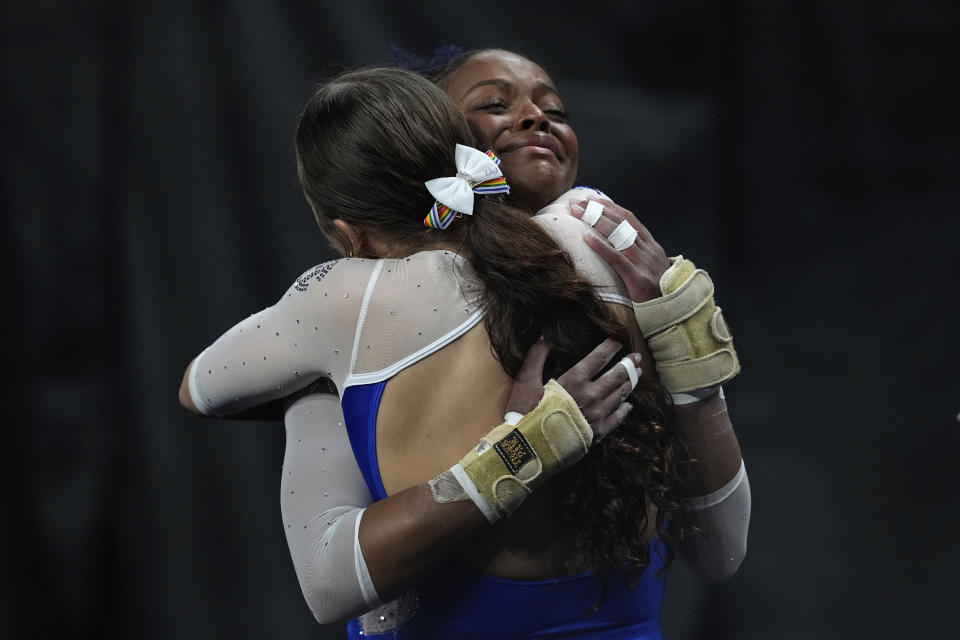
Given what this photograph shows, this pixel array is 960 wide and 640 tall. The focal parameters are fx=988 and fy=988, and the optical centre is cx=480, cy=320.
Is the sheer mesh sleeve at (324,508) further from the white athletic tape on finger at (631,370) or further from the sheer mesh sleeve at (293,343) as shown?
the white athletic tape on finger at (631,370)

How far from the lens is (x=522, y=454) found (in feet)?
3.62

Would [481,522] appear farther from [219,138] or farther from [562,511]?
[219,138]

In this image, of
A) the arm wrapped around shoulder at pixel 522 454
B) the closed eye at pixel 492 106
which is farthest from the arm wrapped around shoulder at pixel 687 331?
the closed eye at pixel 492 106

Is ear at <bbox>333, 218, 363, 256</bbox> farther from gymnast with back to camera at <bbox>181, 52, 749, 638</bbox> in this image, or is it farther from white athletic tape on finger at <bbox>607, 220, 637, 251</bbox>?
white athletic tape on finger at <bbox>607, 220, 637, 251</bbox>

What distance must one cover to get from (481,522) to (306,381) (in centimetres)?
28

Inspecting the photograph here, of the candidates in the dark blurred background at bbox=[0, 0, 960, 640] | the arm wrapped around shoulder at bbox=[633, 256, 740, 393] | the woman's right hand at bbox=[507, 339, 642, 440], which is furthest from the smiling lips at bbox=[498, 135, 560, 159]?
the dark blurred background at bbox=[0, 0, 960, 640]

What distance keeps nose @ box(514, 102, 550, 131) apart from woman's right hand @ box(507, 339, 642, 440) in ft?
1.66

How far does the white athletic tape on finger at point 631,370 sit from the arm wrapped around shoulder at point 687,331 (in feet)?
0.32

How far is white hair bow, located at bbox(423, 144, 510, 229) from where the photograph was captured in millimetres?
1210

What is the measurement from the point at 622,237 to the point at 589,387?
25cm

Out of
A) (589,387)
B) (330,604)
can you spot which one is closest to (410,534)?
(330,604)

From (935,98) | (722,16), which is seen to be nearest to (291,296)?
(722,16)

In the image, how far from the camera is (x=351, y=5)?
236 cm

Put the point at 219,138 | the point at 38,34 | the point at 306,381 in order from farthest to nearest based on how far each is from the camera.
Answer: the point at 219,138 < the point at 38,34 < the point at 306,381
